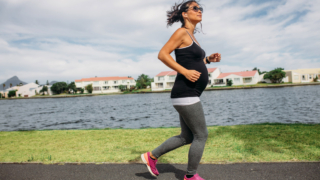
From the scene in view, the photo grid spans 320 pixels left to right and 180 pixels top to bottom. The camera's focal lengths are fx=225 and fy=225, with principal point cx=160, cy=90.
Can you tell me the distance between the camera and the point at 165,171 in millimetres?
3238

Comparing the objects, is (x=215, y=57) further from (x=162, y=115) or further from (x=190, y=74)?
(x=162, y=115)

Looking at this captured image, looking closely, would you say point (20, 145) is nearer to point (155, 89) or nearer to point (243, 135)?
point (243, 135)

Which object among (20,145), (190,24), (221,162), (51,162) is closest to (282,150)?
(221,162)

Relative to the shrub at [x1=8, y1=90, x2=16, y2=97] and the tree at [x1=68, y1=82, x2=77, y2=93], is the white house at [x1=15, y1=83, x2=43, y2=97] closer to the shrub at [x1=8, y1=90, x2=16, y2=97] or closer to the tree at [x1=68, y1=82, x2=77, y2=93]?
the shrub at [x1=8, y1=90, x2=16, y2=97]

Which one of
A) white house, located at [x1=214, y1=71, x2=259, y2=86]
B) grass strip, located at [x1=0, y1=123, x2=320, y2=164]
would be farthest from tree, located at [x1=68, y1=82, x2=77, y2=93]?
grass strip, located at [x1=0, y1=123, x2=320, y2=164]

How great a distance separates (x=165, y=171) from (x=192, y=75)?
1.64m

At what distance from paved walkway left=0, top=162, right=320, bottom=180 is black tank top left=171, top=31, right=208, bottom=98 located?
4.11ft

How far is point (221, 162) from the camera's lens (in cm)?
341

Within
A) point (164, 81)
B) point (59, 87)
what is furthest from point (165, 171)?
point (59, 87)

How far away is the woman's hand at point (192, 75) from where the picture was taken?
2.29 metres

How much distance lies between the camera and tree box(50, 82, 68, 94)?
10112 centimetres

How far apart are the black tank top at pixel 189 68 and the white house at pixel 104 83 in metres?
96.9

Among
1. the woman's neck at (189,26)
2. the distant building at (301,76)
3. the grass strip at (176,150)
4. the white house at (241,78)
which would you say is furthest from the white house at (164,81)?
the woman's neck at (189,26)

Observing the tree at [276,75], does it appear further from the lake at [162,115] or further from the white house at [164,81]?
the lake at [162,115]
